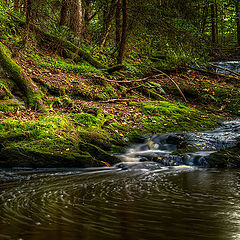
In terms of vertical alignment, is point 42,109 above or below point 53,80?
below

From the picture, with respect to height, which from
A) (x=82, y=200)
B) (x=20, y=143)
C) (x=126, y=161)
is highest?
(x=20, y=143)

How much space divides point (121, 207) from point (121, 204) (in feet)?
0.41

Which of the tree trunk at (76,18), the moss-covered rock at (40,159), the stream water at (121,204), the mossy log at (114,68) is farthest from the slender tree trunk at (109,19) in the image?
the stream water at (121,204)

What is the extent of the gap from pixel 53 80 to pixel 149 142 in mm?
4565

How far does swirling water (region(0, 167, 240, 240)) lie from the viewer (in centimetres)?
190

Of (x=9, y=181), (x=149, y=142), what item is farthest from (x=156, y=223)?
(x=149, y=142)

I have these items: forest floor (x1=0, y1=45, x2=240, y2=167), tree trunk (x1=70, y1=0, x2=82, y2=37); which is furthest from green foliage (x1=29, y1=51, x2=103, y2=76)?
tree trunk (x1=70, y1=0, x2=82, y2=37)

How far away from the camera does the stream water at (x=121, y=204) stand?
1.91 meters

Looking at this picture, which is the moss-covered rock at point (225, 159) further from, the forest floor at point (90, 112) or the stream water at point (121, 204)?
the forest floor at point (90, 112)

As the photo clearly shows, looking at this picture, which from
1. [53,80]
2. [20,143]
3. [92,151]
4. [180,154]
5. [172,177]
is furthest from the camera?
[53,80]

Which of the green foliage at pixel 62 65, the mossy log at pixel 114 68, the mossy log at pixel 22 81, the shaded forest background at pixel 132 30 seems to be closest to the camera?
the mossy log at pixel 22 81

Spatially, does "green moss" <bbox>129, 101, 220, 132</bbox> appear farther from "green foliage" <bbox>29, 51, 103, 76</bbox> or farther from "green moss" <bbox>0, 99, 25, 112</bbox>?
"green moss" <bbox>0, 99, 25, 112</bbox>

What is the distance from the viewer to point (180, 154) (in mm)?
6316

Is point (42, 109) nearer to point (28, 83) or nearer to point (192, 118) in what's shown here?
point (28, 83)
